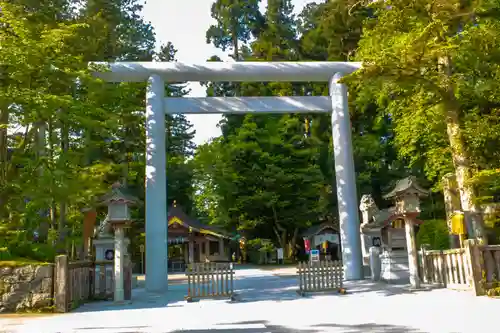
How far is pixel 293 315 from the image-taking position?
7676 millimetres

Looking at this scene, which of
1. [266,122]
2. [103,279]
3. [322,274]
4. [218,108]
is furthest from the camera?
[266,122]

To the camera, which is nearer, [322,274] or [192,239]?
[322,274]

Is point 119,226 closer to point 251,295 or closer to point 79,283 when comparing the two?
point 79,283

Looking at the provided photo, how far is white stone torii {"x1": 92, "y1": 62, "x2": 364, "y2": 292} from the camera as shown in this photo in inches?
524

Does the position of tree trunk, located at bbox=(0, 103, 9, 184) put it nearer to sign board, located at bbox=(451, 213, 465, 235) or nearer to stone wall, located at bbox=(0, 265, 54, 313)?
stone wall, located at bbox=(0, 265, 54, 313)

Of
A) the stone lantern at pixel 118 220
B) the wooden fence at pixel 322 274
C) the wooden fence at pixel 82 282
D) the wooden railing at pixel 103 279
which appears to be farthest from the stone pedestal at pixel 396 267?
the wooden railing at pixel 103 279

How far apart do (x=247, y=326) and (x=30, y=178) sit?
6.88 metres

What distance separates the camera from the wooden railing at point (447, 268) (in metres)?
9.98

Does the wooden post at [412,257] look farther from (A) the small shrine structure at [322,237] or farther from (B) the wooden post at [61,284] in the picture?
(A) the small shrine structure at [322,237]

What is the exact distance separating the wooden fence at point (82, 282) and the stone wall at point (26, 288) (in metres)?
0.21

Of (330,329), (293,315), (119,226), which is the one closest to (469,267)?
(293,315)

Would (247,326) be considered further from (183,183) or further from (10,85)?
(183,183)

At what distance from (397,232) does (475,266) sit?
500cm

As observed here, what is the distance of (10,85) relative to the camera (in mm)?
10344
